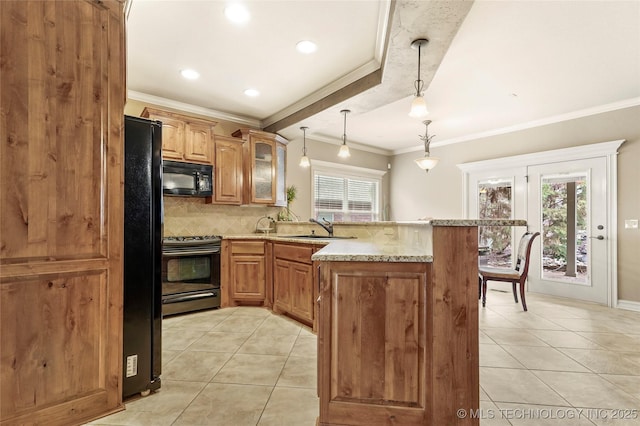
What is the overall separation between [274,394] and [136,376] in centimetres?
88

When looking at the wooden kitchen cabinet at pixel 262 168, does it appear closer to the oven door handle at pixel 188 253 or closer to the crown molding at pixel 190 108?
the crown molding at pixel 190 108

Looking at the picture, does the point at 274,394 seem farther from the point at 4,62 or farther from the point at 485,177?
the point at 485,177

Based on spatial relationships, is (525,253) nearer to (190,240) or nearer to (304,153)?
(304,153)

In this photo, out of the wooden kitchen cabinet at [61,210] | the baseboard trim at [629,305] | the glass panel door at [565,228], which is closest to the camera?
the wooden kitchen cabinet at [61,210]

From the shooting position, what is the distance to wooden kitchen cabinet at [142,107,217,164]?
359 cm

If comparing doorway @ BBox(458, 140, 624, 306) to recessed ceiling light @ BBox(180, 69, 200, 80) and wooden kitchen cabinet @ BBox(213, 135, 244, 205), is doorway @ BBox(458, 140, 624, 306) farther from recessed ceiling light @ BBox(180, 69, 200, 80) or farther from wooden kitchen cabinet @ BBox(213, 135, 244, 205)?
recessed ceiling light @ BBox(180, 69, 200, 80)

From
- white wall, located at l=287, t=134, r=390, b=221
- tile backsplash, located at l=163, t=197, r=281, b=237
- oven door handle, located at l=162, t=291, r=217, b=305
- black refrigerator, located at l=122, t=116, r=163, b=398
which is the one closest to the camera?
black refrigerator, located at l=122, t=116, r=163, b=398

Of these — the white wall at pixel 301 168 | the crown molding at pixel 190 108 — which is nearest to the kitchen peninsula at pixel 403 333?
the crown molding at pixel 190 108

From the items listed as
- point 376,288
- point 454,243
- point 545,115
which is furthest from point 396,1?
point 545,115

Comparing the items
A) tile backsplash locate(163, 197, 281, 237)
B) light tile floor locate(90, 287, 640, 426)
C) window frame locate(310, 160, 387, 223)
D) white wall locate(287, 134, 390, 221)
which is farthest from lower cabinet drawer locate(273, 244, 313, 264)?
window frame locate(310, 160, 387, 223)

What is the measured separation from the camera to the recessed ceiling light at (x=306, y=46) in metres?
2.67

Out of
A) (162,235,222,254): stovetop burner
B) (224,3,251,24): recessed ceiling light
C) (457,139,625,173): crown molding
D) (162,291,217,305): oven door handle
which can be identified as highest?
(224,3,251,24): recessed ceiling light

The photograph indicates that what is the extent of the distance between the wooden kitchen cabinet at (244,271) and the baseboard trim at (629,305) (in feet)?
15.3

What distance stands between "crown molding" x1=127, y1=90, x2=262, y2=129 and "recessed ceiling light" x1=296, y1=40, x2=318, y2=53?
2.09 meters
